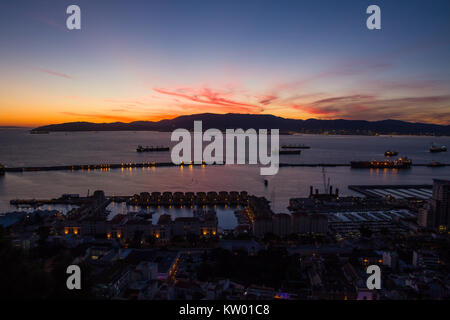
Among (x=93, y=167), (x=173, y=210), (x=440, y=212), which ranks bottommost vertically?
(x=173, y=210)

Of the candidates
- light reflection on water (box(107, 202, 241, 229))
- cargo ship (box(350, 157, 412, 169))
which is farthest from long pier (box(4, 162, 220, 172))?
cargo ship (box(350, 157, 412, 169))

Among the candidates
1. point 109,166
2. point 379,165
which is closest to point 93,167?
point 109,166

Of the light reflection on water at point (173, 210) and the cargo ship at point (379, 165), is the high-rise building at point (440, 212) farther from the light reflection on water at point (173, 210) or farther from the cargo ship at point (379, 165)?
the cargo ship at point (379, 165)

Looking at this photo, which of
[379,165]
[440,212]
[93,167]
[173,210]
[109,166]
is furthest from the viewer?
[379,165]

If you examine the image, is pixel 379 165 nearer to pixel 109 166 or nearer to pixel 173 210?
pixel 173 210

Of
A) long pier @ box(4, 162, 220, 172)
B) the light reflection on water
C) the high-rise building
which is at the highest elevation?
long pier @ box(4, 162, 220, 172)

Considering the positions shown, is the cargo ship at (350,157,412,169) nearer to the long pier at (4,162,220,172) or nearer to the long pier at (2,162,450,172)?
the long pier at (2,162,450,172)

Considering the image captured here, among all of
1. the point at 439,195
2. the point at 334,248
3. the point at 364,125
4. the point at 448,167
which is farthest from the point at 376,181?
the point at 364,125

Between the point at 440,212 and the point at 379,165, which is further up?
the point at 379,165

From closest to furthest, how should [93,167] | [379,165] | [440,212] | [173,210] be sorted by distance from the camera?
[440,212] < [173,210] < [93,167] < [379,165]
